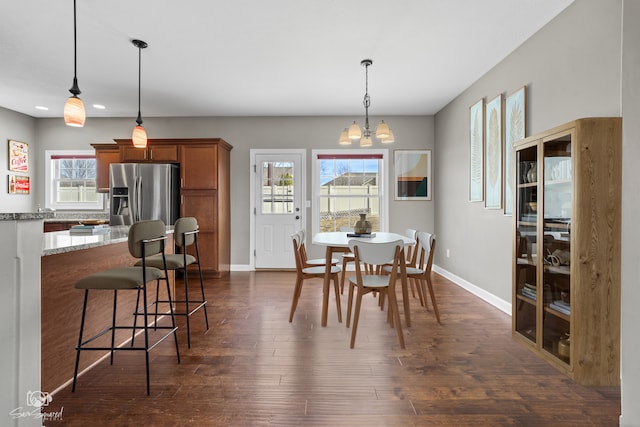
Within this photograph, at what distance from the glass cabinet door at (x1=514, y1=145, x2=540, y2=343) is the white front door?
350 centimetres

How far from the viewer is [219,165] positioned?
16.6 feet

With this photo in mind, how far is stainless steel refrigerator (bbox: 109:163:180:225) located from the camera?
482cm

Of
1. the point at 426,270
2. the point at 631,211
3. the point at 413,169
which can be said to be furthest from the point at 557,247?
the point at 413,169

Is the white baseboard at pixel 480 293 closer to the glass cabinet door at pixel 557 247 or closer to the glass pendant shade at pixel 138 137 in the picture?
the glass cabinet door at pixel 557 247

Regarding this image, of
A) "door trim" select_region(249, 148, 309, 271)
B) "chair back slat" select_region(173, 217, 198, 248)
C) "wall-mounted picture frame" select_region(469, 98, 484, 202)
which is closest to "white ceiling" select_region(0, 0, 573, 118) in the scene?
"wall-mounted picture frame" select_region(469, 98, 484, 202)

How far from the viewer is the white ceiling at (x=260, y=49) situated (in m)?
2.62

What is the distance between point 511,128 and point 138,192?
4.87 metres

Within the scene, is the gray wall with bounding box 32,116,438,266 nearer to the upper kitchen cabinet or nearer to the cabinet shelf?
the upper kitchen cabinet

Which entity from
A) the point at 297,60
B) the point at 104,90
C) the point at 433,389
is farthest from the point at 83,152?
the point at 433,389

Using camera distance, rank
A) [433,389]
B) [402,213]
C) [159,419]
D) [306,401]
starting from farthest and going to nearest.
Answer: [402,213] → [433,389] → [306,401] → [159,419]

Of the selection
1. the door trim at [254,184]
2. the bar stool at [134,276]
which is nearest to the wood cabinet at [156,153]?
the door trim at [254,184]

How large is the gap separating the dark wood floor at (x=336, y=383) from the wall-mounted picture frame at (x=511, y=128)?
127 cm

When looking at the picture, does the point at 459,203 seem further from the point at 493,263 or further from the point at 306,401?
the point at 306,401

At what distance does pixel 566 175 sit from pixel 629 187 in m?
0.87
